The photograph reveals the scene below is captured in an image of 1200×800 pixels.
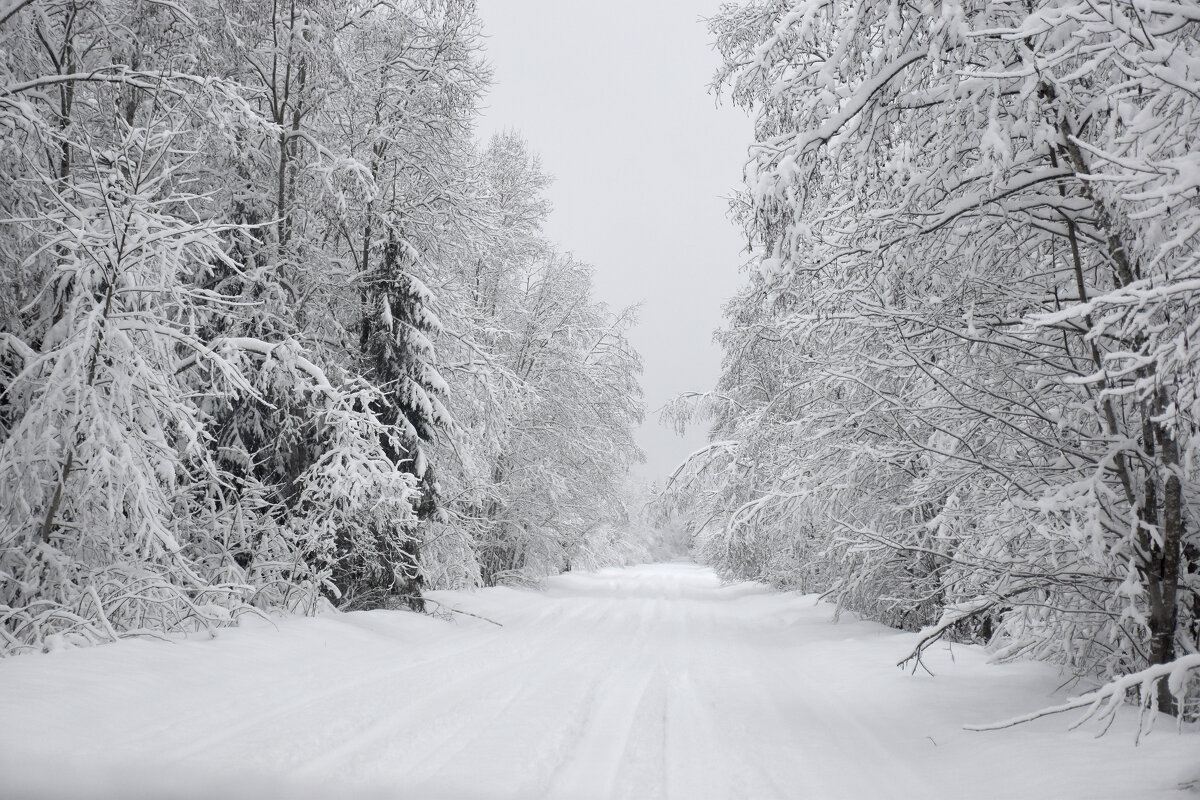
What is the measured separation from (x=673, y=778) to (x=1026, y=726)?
8.06 feet

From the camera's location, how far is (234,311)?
898 cm

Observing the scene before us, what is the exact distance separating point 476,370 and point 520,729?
7.94 metres

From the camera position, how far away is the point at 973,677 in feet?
19.9

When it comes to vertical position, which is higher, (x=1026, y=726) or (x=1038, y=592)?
(x=1038, y=592)

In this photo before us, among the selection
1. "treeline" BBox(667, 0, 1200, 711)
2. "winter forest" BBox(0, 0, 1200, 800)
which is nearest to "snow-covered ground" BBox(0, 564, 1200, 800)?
"winter forest" BBox(0, 0, 1200, 800)

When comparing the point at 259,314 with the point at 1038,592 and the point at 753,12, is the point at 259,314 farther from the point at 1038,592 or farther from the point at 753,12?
the point at 1038,592

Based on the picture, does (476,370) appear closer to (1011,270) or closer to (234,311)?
(234,311)

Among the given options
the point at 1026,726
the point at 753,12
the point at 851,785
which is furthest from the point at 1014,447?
the point at 753,12

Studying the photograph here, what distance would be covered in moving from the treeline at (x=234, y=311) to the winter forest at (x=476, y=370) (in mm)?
64

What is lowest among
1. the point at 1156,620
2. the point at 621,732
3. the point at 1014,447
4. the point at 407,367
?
the point at 621,732

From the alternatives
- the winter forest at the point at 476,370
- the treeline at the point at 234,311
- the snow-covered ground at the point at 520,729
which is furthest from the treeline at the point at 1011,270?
the treeline at the point at 234,311

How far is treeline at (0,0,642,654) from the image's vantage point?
5707 millimetres

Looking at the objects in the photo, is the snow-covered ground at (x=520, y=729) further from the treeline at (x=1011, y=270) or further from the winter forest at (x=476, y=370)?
the treeline at (x=1011, y=270)

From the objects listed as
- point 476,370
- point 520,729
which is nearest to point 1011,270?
point 520,729
